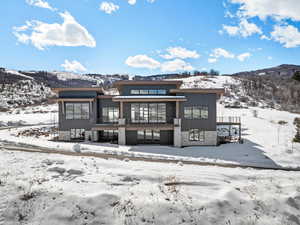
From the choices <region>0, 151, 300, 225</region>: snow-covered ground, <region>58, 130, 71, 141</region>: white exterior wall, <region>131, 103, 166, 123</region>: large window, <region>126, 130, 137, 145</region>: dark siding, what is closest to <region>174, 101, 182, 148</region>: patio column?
<region>131, 103, 166, 123</region>: large window

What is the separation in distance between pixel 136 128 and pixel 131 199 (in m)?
13.9

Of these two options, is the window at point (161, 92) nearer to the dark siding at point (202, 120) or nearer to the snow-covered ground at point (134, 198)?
the dark siding at point (202, 120)

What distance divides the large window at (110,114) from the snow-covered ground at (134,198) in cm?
1426

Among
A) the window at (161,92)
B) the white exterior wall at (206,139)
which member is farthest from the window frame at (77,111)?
the white exterior wall at (206,139)

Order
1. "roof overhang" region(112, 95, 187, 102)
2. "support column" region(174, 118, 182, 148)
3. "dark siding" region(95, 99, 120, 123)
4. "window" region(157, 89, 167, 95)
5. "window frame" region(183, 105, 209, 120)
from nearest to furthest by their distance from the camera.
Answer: "roof overhang" region(112, 95, 187, 102)
"support column" region(174, 118, 182, 148)
"window frame" region(183, 105, 209, 120)
"window" region(157, 89, 167, 95)
"dark siding" region(95, 99, 120, 123)

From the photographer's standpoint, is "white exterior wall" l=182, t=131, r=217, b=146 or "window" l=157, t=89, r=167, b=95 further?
"window" l=157, t=89, r=167, b=95

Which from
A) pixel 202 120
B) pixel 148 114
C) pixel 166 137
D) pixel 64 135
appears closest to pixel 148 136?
pixel 166 137

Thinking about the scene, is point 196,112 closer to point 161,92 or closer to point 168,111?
point 168,111

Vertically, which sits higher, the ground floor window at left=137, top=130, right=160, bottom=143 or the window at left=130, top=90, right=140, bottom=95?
the window at left=130, top=90, right=140, bottom=95

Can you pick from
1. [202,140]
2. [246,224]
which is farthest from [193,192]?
[202,140]

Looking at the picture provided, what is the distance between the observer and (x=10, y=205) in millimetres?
6293

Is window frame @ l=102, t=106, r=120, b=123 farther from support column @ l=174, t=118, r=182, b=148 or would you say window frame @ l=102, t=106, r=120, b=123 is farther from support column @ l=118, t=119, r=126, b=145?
support column @ l=174, t=118, r=182, b=148

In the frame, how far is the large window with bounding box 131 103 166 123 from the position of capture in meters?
21.5

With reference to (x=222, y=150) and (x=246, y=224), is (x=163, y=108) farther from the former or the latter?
(x=246, y=224)
